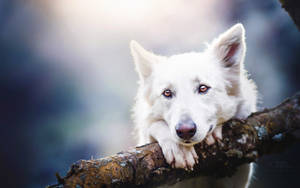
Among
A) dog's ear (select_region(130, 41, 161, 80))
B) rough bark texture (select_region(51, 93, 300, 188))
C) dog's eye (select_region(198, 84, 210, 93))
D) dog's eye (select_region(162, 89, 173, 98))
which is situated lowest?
rough bark texture (select_region(51, 93, 300, 188))

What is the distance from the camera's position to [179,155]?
1.48m

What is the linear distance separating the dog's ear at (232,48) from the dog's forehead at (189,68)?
0.30 ft

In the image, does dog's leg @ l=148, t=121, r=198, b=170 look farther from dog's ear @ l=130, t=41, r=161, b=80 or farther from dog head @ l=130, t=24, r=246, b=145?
dog's ear @ l=130, t=41, r=161, b=80

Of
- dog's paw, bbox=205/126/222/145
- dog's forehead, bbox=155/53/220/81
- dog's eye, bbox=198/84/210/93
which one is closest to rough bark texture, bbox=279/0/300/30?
dog's forehead, bbox=155/53/220/81

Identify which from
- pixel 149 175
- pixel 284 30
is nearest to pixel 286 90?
pixel 284 30

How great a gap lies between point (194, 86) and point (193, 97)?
0.30 ft

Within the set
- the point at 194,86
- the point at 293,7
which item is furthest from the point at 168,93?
the point at 293,7

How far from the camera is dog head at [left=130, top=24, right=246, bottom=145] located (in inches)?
62.6

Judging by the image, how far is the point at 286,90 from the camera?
3.42 m

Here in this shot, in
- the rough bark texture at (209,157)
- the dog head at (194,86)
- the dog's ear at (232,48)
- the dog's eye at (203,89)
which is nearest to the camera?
the rough bark texture at (209,157)

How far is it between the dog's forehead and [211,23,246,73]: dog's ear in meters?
0.09

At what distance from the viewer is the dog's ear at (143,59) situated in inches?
87.8

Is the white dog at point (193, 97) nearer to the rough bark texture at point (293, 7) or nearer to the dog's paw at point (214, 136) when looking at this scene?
the dog's paw at point (214, 136)

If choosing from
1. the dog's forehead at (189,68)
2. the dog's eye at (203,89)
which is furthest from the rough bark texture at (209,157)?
the dog's forehead at (189,68)
